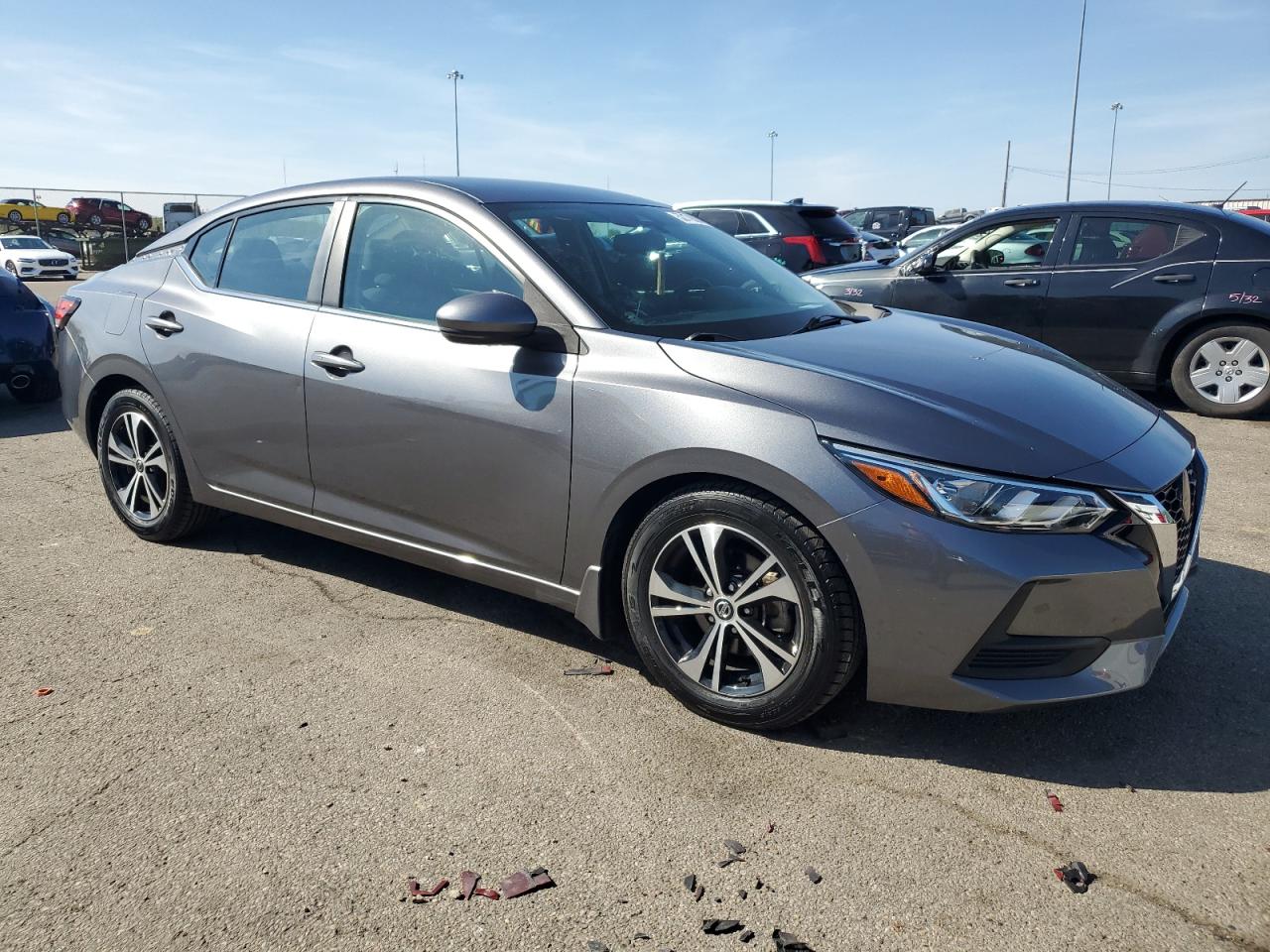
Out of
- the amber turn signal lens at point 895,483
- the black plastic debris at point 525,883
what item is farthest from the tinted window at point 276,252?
the black plastic debris at point 525,883

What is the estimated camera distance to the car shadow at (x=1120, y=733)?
2818 mm

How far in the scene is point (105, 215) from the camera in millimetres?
35219

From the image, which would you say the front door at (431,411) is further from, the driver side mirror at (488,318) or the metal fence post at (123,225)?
the metal fence post at (123,225)

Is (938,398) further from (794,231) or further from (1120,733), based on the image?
(794,231)

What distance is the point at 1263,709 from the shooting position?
3.14m

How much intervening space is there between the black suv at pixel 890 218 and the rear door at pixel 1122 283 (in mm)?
23133

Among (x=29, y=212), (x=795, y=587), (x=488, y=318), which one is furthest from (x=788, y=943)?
(x=29, y=212)

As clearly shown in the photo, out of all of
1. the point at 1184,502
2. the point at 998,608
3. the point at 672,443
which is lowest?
the point at 998,608

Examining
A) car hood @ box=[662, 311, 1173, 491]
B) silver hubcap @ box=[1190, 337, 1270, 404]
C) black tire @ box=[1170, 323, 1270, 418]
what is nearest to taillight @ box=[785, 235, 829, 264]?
black tire @ box=[1170, 323, 1270, 418]

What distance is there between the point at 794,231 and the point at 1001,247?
4511mm

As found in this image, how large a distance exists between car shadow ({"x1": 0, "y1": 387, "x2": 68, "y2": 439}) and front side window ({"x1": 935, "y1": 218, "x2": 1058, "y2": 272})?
705cm

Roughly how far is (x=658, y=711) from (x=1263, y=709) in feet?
6.18

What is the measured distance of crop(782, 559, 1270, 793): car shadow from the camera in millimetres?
2818

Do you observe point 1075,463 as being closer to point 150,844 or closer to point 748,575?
point 748,575
